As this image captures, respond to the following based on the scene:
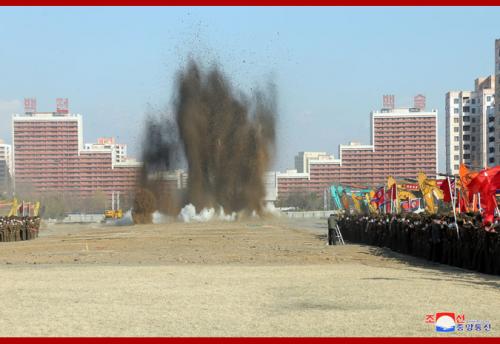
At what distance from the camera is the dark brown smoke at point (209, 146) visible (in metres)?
95.3

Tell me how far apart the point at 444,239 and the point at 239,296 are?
11938mm

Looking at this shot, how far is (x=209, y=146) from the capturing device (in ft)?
315

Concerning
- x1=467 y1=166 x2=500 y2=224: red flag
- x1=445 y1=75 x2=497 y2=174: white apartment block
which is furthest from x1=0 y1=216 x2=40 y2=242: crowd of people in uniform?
x1=445 y1=75 x2=497 y2=174: white apartment block

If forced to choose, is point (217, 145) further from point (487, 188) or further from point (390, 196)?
point (487, 188)

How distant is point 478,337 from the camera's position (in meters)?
11.9

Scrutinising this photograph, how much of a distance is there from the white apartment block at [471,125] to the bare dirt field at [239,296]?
11544 cm

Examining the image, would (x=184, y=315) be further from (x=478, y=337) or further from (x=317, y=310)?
(x=478, y=337)

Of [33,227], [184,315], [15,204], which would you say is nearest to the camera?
[184,315]

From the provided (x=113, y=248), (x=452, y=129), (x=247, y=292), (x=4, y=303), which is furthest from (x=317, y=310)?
(x=452, y=129)

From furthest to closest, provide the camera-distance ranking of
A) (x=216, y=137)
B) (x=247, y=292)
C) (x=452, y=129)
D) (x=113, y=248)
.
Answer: (x=452, y=129), (x=216, y=137), (x=113, y=248), (x=247, y=292)

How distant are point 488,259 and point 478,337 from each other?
11.8 m

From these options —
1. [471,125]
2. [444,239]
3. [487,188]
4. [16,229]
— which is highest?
[471,125]
